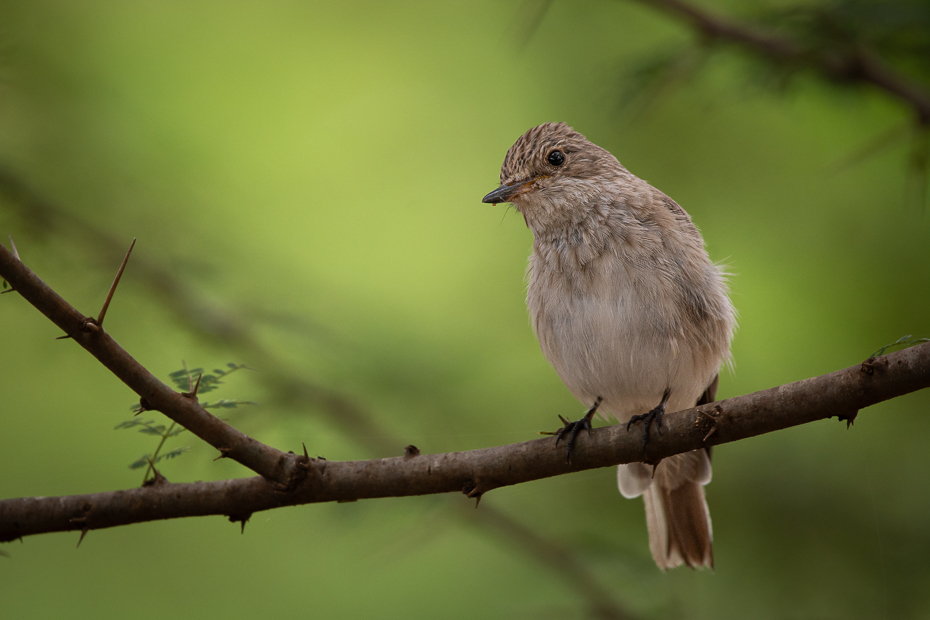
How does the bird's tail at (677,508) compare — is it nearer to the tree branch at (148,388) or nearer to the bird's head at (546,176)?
the bird's head at (546,176)

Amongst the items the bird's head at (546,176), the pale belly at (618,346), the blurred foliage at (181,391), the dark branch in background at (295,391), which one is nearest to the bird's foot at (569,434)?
the pale belly at (618,346)

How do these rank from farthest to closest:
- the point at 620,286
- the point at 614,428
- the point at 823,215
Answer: the point at 823,215 → the point at 620,286 → the point at 614,428

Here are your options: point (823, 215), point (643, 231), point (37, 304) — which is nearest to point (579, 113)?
point (823, 215)

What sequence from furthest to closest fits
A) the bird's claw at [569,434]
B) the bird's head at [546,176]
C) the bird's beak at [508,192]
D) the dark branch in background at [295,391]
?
the dark branch in background at [295,391] → the bird's head at [546,176] → the bird's beak at [508,192] → the bird's claw at [569,434]

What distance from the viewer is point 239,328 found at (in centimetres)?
379

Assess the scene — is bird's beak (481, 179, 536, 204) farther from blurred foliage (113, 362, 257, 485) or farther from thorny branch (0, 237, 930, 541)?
blurred foliage (113, 362, 257, 485)

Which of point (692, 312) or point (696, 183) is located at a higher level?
point (696, 183)

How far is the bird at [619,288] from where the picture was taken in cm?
322

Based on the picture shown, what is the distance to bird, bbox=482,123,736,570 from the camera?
3217 millimetres

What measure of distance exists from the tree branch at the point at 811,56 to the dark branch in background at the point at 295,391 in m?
2.18

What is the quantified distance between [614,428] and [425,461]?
63cm

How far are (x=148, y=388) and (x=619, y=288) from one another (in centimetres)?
190

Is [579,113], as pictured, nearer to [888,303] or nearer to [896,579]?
[888,303]

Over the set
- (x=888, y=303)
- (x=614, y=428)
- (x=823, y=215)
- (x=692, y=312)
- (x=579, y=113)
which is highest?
(x=579, y=113)
